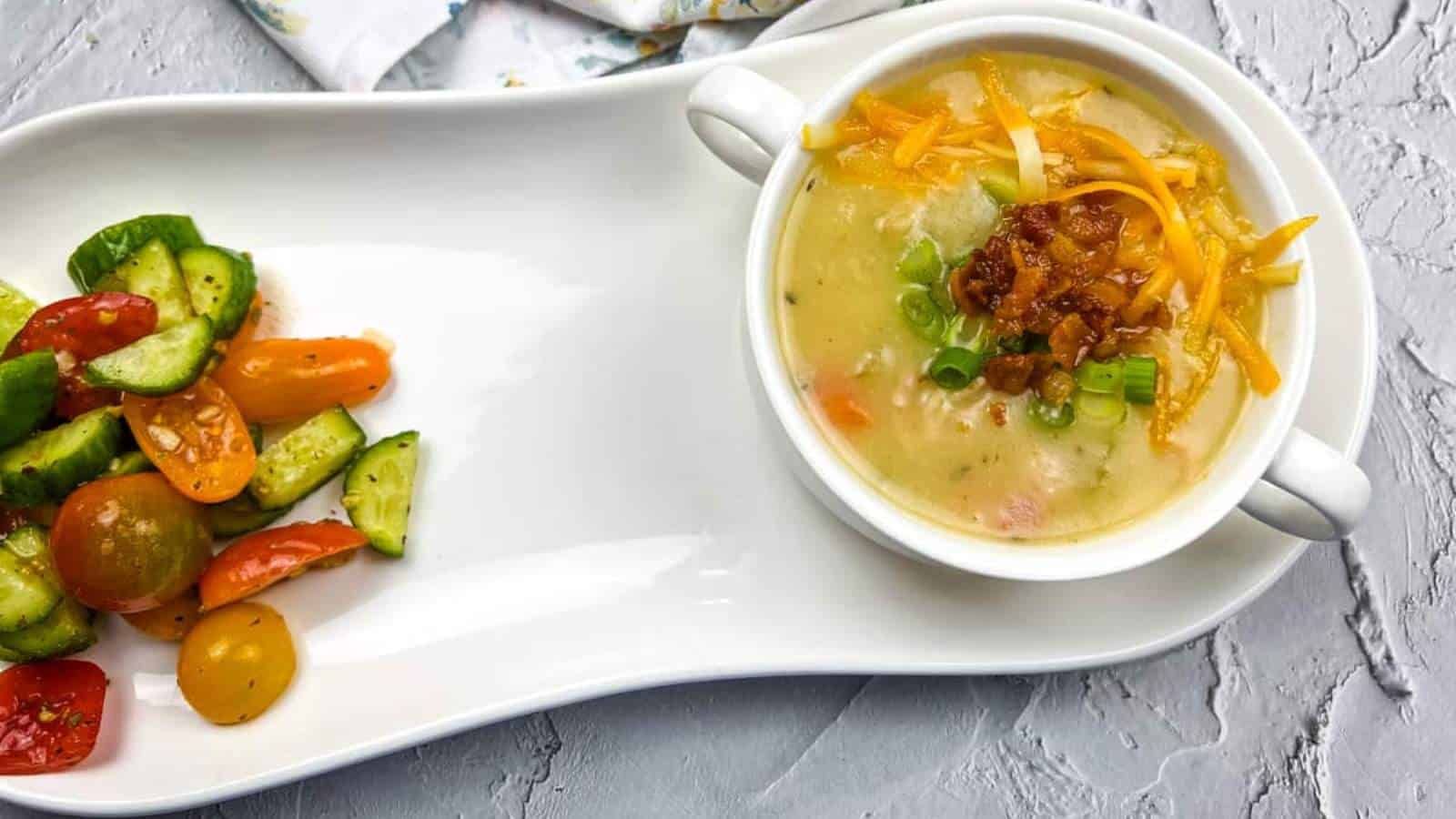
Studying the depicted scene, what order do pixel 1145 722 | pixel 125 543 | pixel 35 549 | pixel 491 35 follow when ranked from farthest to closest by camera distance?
pixel 491 35 < pixel 1145 722 < pixel 35 549 < pixel 125 543

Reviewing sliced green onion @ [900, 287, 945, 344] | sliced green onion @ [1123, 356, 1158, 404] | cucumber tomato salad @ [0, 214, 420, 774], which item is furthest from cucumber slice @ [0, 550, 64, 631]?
sliced green onion @ [1123, 356, 1158, 404]

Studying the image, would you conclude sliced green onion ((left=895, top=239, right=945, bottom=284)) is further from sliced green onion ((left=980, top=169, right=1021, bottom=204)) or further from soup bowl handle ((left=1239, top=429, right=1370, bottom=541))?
soup bowl handle ((left=1239, top=429, right=1370, bottom=541))

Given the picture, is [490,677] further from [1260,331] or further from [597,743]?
[1260,331]

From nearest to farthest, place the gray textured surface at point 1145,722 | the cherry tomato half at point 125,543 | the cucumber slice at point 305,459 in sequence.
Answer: the cherry tomato half at point 125,543 → the cucumber slice at point 305,459 → the gray textured surface at point 1145,722

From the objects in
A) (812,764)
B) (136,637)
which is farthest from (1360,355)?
(136,637)

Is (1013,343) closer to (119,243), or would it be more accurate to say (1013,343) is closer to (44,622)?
(119,243)

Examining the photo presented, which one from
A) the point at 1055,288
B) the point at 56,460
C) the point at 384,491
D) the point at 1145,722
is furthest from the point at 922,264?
the point at 56,460

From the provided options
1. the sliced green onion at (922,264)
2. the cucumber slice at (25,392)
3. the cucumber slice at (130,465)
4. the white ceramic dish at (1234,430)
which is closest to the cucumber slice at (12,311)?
the cucumber slice at (25,392)

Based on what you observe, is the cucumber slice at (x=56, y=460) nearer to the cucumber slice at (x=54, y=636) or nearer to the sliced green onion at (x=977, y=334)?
the cucumber slice at (x=54, y=636)
